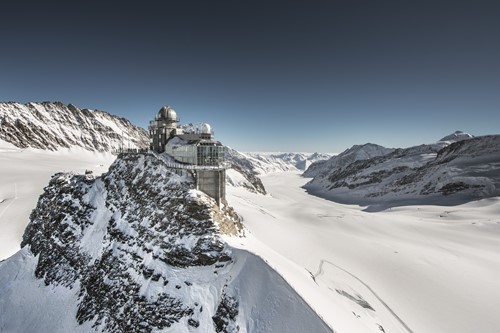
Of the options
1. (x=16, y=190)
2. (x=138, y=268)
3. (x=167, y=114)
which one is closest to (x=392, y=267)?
(x=138, y=268)

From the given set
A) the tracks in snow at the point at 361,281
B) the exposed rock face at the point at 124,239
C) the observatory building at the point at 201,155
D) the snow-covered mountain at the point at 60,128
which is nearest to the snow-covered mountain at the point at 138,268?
the exposed rock face at the point at 124,239

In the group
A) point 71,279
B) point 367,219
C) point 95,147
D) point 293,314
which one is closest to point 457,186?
point 367,219

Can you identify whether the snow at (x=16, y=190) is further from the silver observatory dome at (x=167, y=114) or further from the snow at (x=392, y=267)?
the snow at (x=392, y=267)

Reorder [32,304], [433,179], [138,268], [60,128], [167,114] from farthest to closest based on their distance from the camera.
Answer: [60,128] < [433,179] < [167,114] < [32,304] < [138,268]

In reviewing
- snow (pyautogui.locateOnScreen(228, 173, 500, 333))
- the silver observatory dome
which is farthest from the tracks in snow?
the silver observatory dome

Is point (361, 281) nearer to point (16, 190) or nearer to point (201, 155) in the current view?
point (201, 155)

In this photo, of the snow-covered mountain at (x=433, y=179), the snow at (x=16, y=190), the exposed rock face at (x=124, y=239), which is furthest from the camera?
the snow-covered mountain at (x=433, y=179)

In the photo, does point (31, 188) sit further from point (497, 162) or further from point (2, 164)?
point (497, 162)
